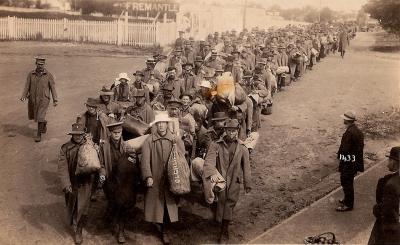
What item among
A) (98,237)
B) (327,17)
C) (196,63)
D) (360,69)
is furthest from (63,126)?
(327,17)

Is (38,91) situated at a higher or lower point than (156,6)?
lower

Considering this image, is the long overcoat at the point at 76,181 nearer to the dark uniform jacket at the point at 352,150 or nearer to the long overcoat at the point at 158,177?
the long overcoat at the point at 158,177

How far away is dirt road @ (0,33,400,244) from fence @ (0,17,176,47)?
16.7 feet

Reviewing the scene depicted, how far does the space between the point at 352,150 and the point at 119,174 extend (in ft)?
10.7

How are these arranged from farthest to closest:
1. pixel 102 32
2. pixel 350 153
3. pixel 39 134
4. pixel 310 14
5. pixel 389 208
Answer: pixel 310 14 → pixel 102 32 → pixel 39 134 → pixel 350 153 → pixel 389 208

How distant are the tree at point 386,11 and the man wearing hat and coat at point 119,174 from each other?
1100 cm

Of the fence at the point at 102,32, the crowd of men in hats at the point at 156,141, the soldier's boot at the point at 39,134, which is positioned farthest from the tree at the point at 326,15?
the soldier's boot at the point at 39,134

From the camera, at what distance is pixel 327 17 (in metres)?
25.6

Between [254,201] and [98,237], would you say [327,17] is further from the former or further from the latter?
[98,237]

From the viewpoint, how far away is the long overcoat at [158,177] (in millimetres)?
6090

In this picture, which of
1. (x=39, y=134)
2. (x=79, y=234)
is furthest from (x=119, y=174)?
(x=39, y=134)

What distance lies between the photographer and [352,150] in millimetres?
6695

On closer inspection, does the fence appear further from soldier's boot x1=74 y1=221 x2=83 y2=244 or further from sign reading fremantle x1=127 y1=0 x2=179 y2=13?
soldier's boot x1=74 y1=221 x2=83 y2=244

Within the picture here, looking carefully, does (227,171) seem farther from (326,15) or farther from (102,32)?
(326,15)
